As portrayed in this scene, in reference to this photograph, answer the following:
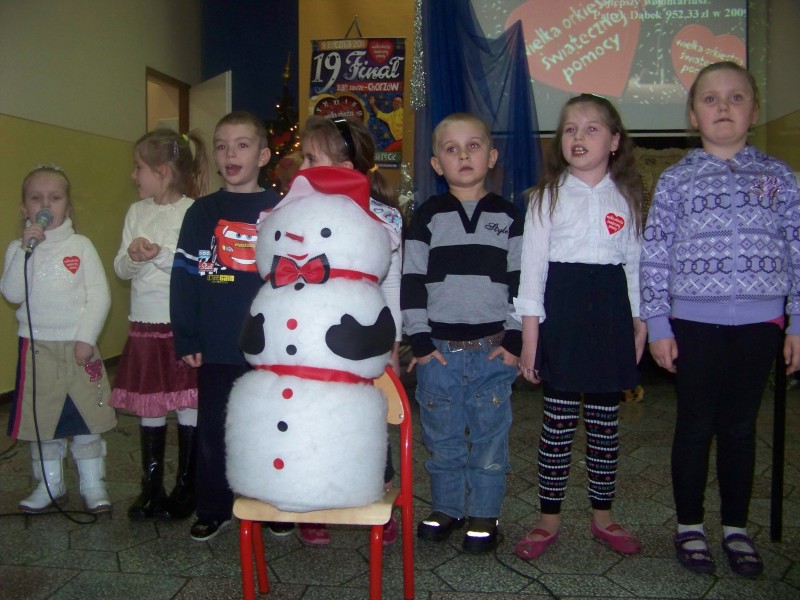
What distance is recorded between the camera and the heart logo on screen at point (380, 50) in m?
5.02

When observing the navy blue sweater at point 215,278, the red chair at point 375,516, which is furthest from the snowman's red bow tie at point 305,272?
the navy blue sweater at point 215,278

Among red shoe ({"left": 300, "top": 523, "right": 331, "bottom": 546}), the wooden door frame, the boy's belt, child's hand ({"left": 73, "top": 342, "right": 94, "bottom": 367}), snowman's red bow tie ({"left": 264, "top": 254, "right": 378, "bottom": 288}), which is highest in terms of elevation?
the wooden door frame

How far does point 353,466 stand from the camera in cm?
147

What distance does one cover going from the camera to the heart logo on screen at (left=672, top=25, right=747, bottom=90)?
422 cm

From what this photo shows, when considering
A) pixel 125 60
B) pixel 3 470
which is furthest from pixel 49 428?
pixel 125 60

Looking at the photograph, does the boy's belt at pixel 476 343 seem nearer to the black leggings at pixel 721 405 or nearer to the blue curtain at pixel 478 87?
the black leggings at pixel 721 405

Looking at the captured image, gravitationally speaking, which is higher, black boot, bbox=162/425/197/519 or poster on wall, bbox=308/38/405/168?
poster on wall, bbox=308/38/405/168

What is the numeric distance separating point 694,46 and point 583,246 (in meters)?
2.95

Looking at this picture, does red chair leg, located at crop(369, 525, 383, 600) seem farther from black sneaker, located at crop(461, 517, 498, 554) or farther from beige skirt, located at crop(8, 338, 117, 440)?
beige skirt, located at crop(8, 338, 117, 440)

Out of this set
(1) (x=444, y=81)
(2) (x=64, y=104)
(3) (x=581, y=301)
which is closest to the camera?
(3) (x=581, y=301)

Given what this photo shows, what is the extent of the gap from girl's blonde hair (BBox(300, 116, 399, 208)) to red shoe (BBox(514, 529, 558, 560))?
40.6 inches

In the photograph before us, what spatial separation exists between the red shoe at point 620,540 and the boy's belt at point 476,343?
0.63m

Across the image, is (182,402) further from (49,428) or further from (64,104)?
(64,104)

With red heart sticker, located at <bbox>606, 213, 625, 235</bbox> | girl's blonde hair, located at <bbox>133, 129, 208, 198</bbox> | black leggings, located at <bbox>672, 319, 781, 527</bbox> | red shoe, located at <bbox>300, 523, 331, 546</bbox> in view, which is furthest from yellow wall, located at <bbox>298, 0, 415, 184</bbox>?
black leggings, located at <bbox>672, 319, 781, 527</bbox>
